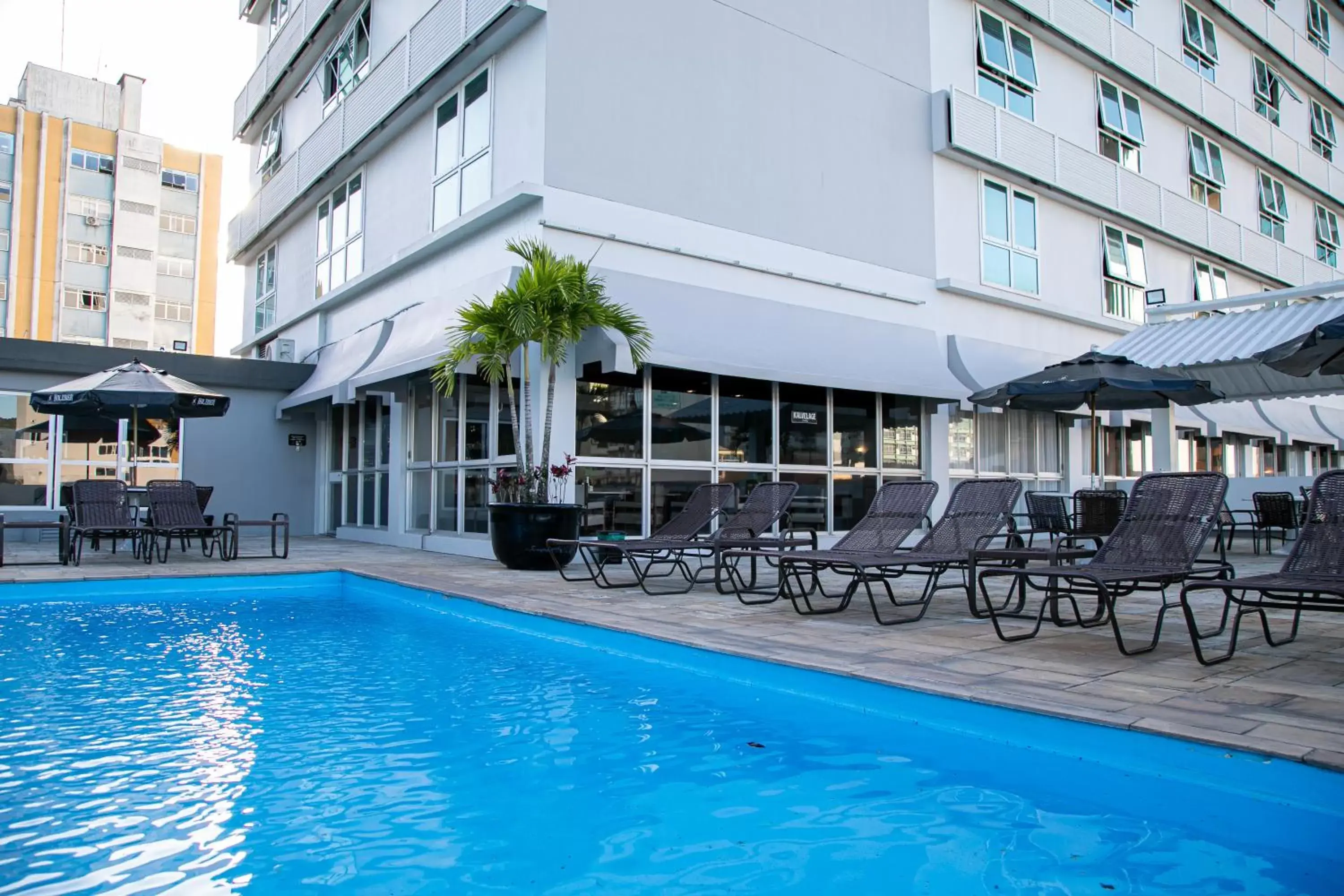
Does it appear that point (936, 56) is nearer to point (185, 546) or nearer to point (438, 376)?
point (438, 376)

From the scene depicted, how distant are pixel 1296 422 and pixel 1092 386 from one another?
43.9 ft

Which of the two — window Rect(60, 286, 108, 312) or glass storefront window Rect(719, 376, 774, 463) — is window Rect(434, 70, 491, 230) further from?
window Rect(60, 286, 108, 312)

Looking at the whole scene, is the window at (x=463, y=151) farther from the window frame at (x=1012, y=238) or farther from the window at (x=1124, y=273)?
the window at (x=1124, y=273)

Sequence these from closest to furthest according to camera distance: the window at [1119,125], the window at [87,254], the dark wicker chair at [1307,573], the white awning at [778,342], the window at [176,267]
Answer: the dark wicker chair at [1307,573] → the white awning at [778,342] → the window at [1119,125] → the window at [87,254] → the window at [176,267]

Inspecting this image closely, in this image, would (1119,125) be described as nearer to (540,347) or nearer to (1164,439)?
(1164,439)

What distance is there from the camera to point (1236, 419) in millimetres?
16922

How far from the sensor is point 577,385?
9.86 metres

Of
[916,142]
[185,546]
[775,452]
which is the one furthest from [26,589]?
[916,142]

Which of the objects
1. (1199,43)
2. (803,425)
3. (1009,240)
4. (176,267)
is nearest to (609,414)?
(803,425)

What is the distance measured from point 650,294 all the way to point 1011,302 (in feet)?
23.1

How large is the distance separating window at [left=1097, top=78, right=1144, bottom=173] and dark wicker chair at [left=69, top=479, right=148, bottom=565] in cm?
1578

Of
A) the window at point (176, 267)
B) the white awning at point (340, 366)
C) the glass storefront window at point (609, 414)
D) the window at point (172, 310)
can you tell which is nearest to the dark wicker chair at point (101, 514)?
the white awning at point (340, 366)

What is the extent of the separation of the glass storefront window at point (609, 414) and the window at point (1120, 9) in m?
12.1

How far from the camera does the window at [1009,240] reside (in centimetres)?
1415
